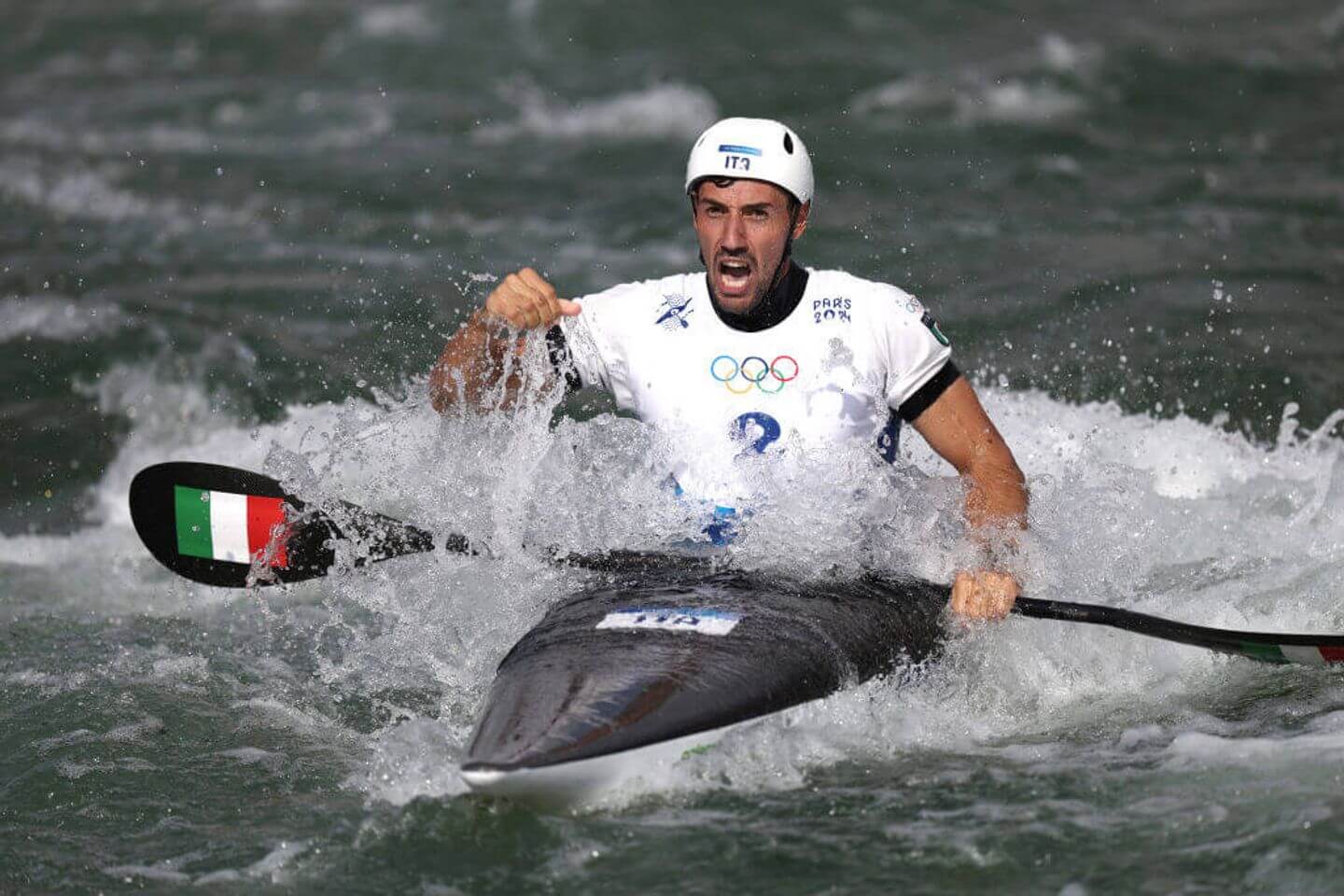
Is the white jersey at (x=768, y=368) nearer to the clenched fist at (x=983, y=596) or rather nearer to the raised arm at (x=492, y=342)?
the raised arm at (x=492, y=342)

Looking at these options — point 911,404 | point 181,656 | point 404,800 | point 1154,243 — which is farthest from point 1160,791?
point 1154,243

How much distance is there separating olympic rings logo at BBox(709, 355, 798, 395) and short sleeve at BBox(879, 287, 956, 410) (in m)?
0.32

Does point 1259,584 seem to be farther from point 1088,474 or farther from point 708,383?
point 708,383

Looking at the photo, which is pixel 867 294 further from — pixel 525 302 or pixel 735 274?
pixel 525 302

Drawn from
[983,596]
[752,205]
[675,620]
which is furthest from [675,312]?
[983,596]

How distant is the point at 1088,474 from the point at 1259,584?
0.77 meters

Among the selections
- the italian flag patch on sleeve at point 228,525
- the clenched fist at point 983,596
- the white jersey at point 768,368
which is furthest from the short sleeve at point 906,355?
the italian flag patch on sleeve at point 228,525

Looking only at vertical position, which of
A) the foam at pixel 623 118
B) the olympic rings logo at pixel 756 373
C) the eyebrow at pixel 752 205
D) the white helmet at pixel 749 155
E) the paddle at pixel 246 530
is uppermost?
the foam at pixel 623 118

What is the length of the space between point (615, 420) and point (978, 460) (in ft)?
3.95

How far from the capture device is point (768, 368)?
5414 millimetres

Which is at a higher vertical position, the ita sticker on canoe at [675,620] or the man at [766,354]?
the man at [766,354]

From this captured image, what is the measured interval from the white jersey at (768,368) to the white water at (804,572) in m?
0.14

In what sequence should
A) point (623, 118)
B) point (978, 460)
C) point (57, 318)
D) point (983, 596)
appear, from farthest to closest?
point (623, 118) → point (57, 318) → point (978, 460) → point (983, 596)

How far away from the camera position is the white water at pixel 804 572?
15.4 ft
